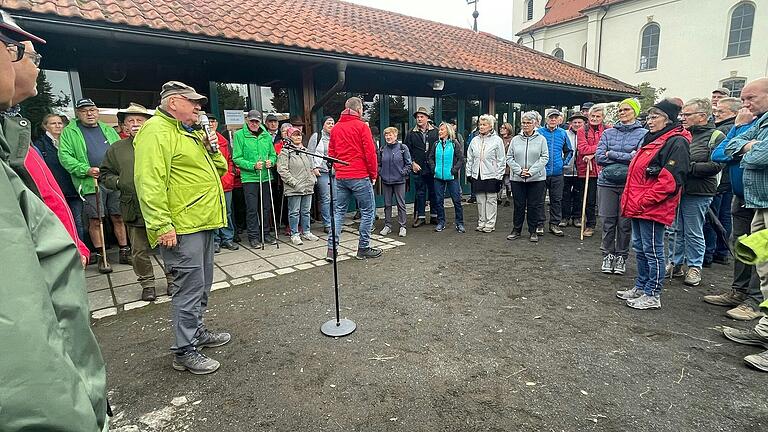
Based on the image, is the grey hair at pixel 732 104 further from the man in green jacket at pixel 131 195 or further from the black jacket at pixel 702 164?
the man in green jacket at pixel 131 195

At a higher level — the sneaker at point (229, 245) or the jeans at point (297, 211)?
the jeans at point (297, 211)

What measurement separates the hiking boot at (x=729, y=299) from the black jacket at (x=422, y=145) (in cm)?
430

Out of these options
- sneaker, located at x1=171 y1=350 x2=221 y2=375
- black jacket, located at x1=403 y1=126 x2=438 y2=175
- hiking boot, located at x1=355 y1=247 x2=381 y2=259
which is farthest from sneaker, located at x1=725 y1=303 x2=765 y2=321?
black jacket, located at x1=403 y1=126 x2=438 y2=175

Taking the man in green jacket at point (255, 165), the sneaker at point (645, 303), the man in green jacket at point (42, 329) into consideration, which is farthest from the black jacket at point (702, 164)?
the man in green jacket at point (255, 165)

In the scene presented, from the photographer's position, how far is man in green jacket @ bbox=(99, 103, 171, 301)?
397cm

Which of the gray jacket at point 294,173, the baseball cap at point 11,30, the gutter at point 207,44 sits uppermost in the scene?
the gutter at point 207,44

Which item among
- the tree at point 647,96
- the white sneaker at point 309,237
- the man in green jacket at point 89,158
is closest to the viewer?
the man in green jacket at point 89,158

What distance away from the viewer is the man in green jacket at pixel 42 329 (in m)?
0.67

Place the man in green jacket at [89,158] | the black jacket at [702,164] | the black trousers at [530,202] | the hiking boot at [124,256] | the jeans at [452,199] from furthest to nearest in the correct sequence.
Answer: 1. the jeans at [452,199]
2. the black trousers at [530,202]
3. the hiking boot at [124,256]
4. the man in green jacket at [89,158]
5. the black jacket at [702,164]

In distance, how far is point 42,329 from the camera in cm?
72

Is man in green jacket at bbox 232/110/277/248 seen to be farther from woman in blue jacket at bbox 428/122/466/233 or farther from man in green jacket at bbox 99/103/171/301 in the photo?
woman in blue jacket at bbox 428/122/466/233

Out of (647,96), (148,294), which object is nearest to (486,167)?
(148,294)

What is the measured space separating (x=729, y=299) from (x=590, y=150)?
3255 mm

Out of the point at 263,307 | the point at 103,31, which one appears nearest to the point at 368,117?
the point at 103,31
